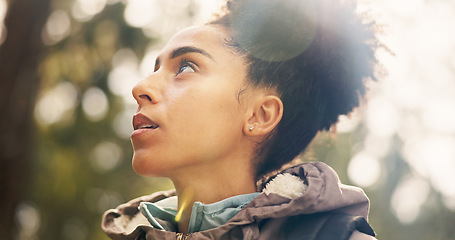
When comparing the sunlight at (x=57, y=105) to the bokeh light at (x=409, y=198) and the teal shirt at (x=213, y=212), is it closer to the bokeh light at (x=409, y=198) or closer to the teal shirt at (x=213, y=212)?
the bokeh light at (x=409, y=198)

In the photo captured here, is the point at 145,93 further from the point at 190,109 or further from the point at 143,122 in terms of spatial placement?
the point at 190,109

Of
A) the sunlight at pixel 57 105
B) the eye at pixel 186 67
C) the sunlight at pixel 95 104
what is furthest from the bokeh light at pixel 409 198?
the eye at pixel 186 67

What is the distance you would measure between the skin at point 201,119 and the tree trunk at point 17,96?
459 centimetres

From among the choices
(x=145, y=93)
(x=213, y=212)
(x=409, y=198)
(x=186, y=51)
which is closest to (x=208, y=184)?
(x=213, y=212)

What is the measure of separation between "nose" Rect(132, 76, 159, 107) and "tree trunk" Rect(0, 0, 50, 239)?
465 centimetres

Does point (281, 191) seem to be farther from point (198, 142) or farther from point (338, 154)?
point (338, 154)

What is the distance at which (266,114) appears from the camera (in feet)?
8.66

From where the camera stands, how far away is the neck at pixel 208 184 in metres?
2.51

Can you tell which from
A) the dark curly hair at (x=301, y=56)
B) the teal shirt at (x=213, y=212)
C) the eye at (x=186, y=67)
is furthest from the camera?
the dark curly hair at (x=301, y=56)

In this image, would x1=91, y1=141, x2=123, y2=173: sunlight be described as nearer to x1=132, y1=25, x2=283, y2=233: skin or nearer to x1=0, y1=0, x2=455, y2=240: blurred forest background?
x1=0, y1=0, x2=455, y2=240: blurred forest background

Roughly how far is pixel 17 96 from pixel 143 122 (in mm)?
4933

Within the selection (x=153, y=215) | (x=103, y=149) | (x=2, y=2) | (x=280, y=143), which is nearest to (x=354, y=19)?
(x=280, y=143)

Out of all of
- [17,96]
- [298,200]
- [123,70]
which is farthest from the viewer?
[123,70]

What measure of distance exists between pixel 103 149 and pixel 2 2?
7.36 meters
